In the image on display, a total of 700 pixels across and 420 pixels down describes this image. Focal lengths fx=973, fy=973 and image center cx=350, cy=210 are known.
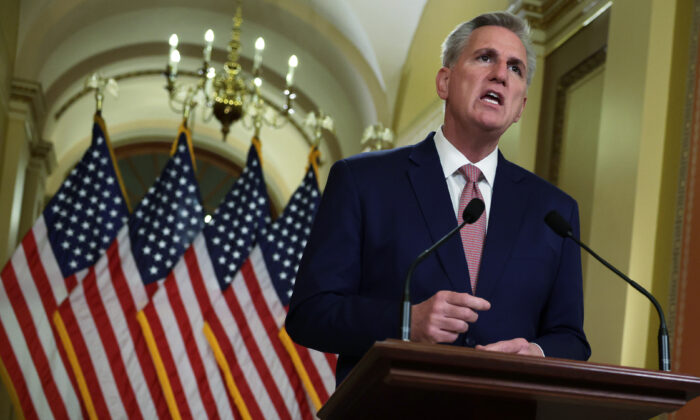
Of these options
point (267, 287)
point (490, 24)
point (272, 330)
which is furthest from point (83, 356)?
point (490, 24)

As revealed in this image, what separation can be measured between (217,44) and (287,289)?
441 cm

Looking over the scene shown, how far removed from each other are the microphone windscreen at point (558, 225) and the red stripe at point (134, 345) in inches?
204

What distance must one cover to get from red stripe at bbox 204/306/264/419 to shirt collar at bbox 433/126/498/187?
16.2ft

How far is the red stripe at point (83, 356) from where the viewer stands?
6.42 metres

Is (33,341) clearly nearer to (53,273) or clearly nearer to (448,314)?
(53,273)

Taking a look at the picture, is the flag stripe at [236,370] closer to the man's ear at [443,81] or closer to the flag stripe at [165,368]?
the flag stripe at [165,368]

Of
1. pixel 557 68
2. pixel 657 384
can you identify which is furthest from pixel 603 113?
pixel 657 384

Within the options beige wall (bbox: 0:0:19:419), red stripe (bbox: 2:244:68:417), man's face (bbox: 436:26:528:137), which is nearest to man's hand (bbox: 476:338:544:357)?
man's face (bbox: 436:26:528:137)

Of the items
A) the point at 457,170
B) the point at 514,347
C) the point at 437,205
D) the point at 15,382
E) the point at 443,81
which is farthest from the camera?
the point at 15,382

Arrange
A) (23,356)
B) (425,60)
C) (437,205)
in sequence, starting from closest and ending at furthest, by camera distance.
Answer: (437,205) → (23,356) → (425,60)

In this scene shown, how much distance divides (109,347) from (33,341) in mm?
496

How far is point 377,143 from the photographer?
8.84 m

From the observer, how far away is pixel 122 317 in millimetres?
6773

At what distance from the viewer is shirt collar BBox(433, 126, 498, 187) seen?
200cm
